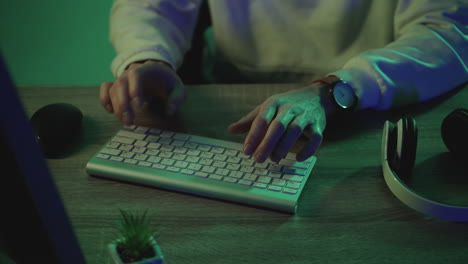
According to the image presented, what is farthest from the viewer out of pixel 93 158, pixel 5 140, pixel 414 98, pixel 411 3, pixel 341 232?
pixel 411 3

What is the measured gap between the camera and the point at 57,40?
2.17 m

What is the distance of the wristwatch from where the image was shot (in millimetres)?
846

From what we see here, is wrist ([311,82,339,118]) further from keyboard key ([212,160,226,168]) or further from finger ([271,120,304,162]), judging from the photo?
keyboard key ([212,160,226,168])

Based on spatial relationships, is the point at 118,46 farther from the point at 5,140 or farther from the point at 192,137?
the point at 5,140

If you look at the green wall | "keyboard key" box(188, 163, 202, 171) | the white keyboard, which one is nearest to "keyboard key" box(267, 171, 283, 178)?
the white keyboard

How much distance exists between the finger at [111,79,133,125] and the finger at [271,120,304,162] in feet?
0.89

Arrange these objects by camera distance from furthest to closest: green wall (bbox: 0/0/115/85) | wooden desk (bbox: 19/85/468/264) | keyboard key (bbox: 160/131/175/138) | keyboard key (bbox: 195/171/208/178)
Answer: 1. green wall (bbox: 0/0/115/85)
2. keyboard key (bbox: 160/131/175/138)
3. keyboard key (bbox: 195/171/208/178)
4. wooden desk (bbox: 19/85/468/264)

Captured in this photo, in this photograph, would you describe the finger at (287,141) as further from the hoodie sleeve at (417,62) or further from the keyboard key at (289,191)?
the hoodie sleeve at (417,62)

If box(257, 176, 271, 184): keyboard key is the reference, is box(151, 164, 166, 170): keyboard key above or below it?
above

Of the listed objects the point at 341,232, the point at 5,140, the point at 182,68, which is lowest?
the point at 182,68

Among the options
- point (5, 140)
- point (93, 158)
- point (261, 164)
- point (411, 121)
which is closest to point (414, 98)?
point (411, 121)

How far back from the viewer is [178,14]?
→ 1220mm

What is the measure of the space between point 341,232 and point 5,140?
427 mm

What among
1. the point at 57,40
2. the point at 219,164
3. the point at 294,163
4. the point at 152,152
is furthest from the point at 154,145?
the point at 57,40
